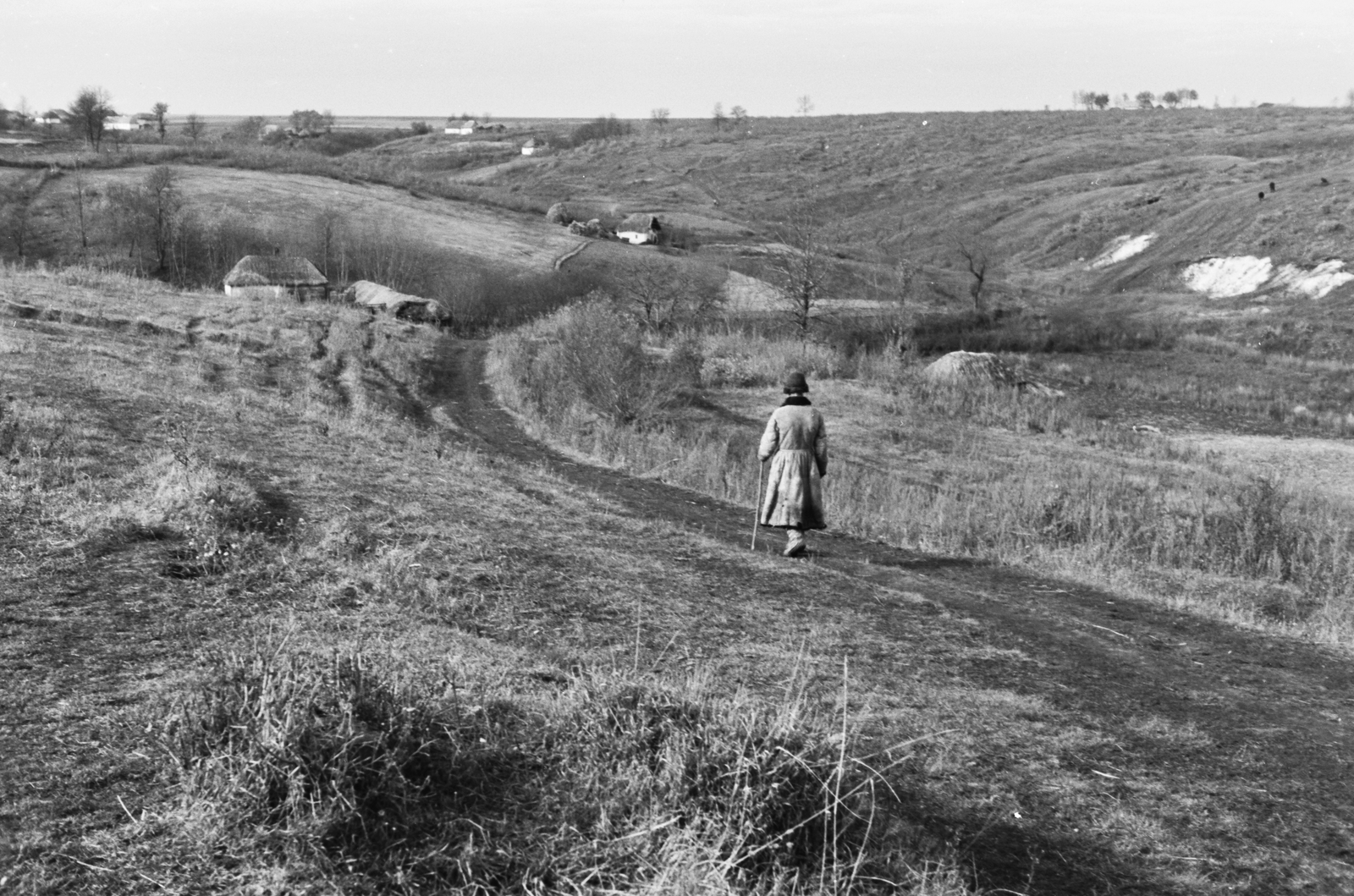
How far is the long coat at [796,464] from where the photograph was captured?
10.9 m

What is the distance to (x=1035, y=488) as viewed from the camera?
685 inches

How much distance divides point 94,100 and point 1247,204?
7152 centimetres

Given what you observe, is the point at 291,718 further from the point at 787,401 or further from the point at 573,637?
the point at 787,401

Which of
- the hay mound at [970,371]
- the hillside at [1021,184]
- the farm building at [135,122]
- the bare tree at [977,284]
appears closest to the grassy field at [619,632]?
the hay mound at [970,371]

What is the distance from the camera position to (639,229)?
66.2 m

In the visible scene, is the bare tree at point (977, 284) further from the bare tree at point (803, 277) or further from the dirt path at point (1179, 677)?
the dirt path at point (1179, 677)

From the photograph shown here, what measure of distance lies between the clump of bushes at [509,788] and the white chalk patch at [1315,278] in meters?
47.0

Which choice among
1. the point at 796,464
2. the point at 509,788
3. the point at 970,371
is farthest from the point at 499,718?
the point at 970,371

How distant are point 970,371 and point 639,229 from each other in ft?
129

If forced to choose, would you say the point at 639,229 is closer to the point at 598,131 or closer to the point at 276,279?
the point at 276,279

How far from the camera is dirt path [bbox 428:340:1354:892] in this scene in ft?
19.7

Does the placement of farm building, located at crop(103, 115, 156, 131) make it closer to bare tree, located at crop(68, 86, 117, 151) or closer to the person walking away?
bare tree, located at crop(68, 86, 117, 151)

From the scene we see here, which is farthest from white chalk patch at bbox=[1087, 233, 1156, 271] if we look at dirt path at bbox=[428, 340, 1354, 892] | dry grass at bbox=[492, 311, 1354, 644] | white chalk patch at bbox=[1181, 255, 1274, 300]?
dirt path at bbox=[428, 340, 1354, 892]

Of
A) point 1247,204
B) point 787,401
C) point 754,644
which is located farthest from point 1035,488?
point 1247,204
